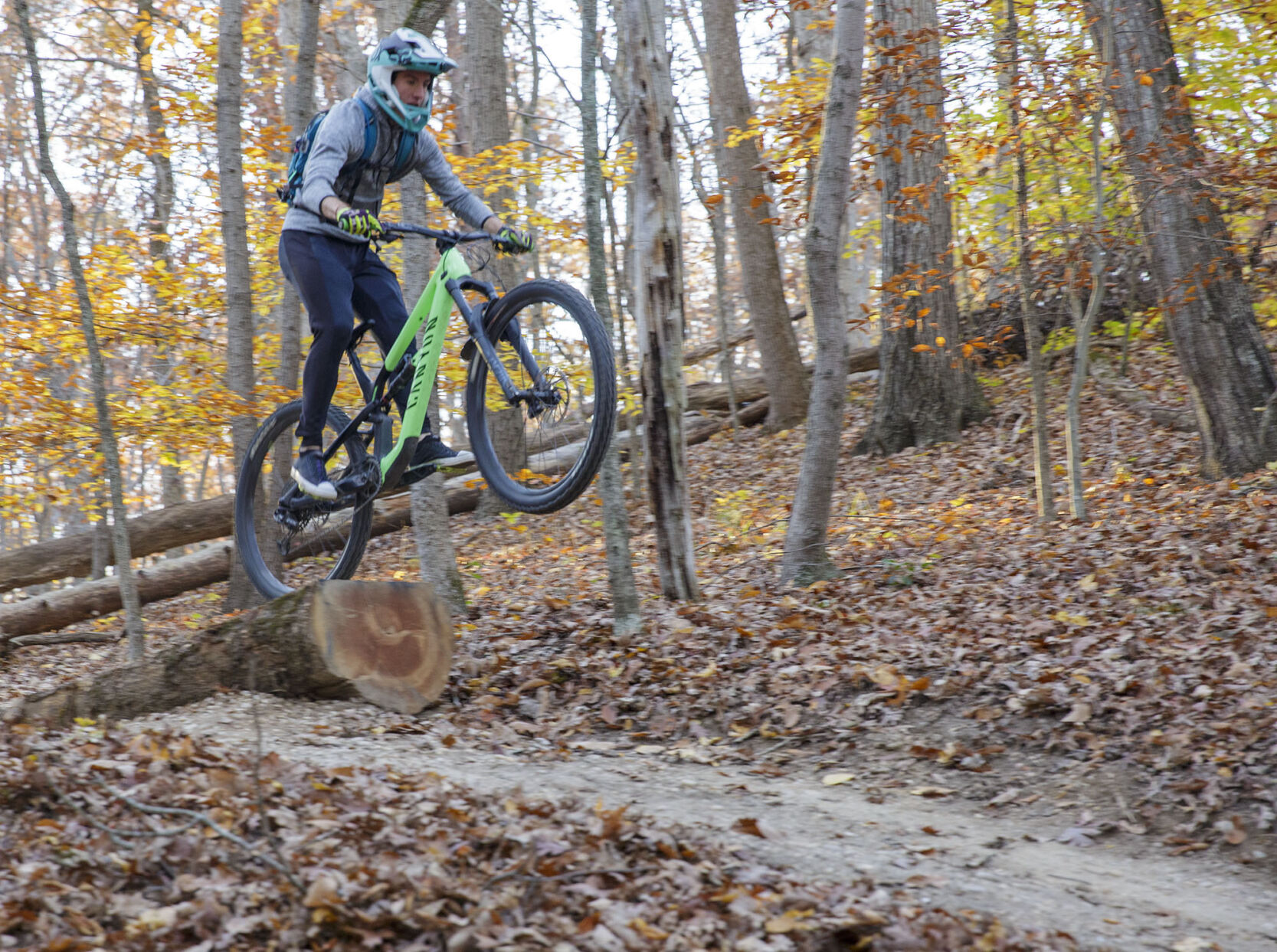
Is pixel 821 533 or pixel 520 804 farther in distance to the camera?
pixel 821 533

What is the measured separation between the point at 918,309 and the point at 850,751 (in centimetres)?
680

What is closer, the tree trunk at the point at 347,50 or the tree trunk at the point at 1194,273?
the tree trunk at the point at 1194,273

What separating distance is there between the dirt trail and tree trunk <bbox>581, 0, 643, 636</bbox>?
5.55 ft

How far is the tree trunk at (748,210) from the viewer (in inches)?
505

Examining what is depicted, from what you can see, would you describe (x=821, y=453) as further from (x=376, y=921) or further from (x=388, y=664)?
(x=376, y=921)

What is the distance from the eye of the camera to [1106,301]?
1291 cm

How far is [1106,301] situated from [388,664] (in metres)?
10.9

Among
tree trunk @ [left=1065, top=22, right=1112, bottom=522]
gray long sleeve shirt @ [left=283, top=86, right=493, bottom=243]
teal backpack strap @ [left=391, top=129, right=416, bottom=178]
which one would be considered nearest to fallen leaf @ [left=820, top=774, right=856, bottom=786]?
gray long sleeve shirt @ [left=283, top=86, right=493, bottom=243]

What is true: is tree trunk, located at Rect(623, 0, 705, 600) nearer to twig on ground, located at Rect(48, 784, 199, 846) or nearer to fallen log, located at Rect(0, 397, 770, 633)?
fallen log, located at Rect(0, 397, 770, 633)

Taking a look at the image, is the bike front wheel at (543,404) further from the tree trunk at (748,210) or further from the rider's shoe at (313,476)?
the tree trunk at (748,210)

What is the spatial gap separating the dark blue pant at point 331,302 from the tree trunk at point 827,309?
3519mm

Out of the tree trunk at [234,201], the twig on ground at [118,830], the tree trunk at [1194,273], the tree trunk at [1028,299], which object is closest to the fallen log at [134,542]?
the tree trunk at [234,201]

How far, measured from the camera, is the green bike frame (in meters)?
4.88

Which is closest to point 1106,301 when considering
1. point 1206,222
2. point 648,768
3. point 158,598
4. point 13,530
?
point 1206,222
